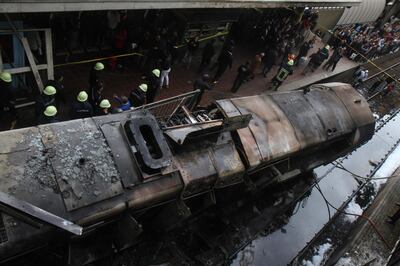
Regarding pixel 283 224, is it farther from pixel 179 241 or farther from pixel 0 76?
pixel 0 76

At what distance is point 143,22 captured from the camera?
1198cm

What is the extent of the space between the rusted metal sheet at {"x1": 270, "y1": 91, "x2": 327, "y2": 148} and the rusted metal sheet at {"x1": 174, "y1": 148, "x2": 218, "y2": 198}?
2.87 meters

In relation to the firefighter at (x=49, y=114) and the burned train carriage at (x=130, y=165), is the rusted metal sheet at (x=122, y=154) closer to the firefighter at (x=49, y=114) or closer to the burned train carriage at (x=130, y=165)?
the burned train carriage at (x=130, y=165)

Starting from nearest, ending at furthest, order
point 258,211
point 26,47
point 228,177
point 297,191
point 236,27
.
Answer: point 228,177
point 26,47
point 258,211
point 297,191
point 236,27

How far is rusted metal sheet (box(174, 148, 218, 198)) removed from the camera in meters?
5.88

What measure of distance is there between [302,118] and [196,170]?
3826 millimetres

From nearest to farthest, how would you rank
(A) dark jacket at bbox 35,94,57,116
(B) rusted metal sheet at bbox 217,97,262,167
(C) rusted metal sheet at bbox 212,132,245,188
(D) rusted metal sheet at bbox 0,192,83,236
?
(D) rusted metal sheet at bbox 0,192,83,236, (C) rusted metal sheet at bbox 212,132,245,188, (B) rusted metal sheet at bbox 217,97,262,167, (A) dark jacket at bbox 35,94,57,116

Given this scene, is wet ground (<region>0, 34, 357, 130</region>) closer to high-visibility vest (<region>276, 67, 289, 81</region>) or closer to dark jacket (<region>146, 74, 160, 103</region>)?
high-visibility vest (<region>276, 67, 289, 81</region>)

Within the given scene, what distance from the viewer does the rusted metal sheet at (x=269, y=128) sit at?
7.26m

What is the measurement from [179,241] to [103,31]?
732 centimetres

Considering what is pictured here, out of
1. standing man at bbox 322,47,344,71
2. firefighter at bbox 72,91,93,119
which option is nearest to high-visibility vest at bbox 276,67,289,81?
standing man at bbox 322,47,344,71

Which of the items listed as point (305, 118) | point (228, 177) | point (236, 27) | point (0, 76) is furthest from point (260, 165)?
point (236, 27)

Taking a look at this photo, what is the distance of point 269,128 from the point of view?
762 cm

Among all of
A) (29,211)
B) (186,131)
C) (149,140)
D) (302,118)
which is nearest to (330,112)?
(302,118)
